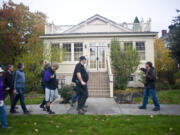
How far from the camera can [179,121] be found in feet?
14.9

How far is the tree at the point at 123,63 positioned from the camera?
1127 centimetres

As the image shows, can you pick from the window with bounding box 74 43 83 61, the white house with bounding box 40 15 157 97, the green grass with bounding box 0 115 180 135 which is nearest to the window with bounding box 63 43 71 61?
the white house with bounding box 40 15 157 97

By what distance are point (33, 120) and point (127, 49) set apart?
8.98 m

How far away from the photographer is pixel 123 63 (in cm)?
1151

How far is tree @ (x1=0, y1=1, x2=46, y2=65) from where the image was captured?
18.4 metres

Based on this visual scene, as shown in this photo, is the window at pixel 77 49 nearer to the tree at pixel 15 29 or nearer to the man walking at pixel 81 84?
the tree at pixel 15 29

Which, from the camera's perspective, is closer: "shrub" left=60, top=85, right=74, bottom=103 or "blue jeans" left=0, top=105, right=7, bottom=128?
"blue jeans" left=0, top=105, right=7, bottom=128

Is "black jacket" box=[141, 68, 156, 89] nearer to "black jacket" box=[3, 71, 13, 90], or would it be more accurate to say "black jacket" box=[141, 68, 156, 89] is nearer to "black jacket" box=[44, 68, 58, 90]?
"black jacket" box=[44, 68, 58, 90]

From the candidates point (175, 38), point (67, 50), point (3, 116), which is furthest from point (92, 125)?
point (175, 38)

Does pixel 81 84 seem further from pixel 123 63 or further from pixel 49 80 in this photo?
pixel 123 63

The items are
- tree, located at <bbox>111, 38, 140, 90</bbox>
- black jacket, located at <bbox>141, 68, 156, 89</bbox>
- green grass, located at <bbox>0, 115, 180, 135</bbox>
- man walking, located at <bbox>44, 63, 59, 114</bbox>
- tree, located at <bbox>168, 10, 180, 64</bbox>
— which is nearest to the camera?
green grass, located at <bbox>0, 115, 180, 135</bbox>

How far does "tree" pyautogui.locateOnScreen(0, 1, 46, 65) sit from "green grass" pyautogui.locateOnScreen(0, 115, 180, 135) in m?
15.6

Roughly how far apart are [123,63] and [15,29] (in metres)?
15.3

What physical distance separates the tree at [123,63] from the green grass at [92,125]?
6613 mm
